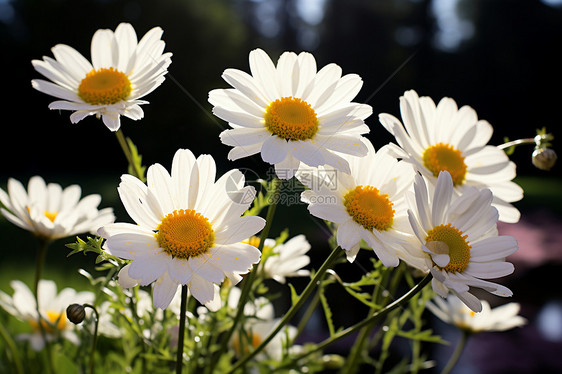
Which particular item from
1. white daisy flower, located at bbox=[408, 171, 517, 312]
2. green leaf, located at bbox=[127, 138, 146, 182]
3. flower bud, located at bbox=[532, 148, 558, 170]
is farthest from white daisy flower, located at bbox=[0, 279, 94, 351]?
flower bud, located at bbox=[532, 148, 558, 170]

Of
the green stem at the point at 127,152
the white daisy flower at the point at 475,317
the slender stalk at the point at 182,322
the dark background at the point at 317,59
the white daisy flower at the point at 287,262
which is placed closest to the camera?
the slender stalk at the point at 182,322

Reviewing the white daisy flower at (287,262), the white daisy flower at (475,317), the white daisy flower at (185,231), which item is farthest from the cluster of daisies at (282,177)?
the white daisy flower at (475,317)

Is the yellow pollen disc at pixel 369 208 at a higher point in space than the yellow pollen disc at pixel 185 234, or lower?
higher

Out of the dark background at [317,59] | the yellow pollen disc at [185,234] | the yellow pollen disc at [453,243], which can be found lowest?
the yellow pollen disc at [185,234]

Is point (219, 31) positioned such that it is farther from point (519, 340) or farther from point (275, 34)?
point (519, 340)

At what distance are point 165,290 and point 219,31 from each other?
6.09 meters

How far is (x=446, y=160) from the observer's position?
60 cm

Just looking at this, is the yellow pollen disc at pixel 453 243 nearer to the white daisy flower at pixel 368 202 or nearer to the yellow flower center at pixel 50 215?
the white daisy flower at pixel 368 202

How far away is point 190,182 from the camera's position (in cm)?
47

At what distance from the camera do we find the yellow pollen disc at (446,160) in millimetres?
590

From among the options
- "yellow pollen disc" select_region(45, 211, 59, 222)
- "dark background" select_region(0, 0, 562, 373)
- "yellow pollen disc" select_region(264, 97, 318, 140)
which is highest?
"dark background" select_region(0, 0, 562, 373)

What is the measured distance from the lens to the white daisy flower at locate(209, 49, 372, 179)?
461 mm

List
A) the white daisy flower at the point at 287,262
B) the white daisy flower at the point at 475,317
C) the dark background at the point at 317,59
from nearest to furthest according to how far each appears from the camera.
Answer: the white daisy flower at the point at 287,262 < the white daisy flower at the point at 475,317 < the dark background at the point at 317,59

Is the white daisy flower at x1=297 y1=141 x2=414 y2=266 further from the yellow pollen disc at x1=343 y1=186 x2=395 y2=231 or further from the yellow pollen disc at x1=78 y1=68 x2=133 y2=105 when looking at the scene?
the yellow pollen disc at x1=78 y1=68 x2=133 y2=105
